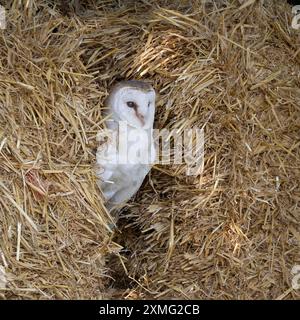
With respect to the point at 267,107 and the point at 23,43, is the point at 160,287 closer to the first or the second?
the point at 267,107

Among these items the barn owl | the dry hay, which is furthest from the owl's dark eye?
the dry hay

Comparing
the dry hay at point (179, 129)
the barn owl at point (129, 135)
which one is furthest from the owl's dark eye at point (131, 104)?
the dry hay at point (179, 129)

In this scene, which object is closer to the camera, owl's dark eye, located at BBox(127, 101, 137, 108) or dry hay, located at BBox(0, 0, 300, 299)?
dry hay, located at BBox(0, 0, 300, 299)

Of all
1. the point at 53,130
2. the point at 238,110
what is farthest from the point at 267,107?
the point at 53,130

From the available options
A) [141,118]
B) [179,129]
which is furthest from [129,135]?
[179,129]

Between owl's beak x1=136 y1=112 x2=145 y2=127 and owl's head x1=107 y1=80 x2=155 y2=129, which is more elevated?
owl's head x1=107 y1=80 x2=155 y2=129

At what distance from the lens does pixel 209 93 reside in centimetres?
254

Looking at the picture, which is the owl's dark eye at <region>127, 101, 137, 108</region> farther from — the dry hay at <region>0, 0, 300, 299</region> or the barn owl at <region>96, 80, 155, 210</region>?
the dry hay at <region>0, 0, 300, 299</region>

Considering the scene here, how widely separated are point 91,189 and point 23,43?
0.53 m

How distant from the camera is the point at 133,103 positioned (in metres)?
2.52

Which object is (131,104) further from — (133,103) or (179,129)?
(179,129)

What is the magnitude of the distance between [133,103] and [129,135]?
0.11m

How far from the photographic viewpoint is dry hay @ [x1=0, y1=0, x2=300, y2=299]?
2297 millimetres

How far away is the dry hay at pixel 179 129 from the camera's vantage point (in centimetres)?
230
